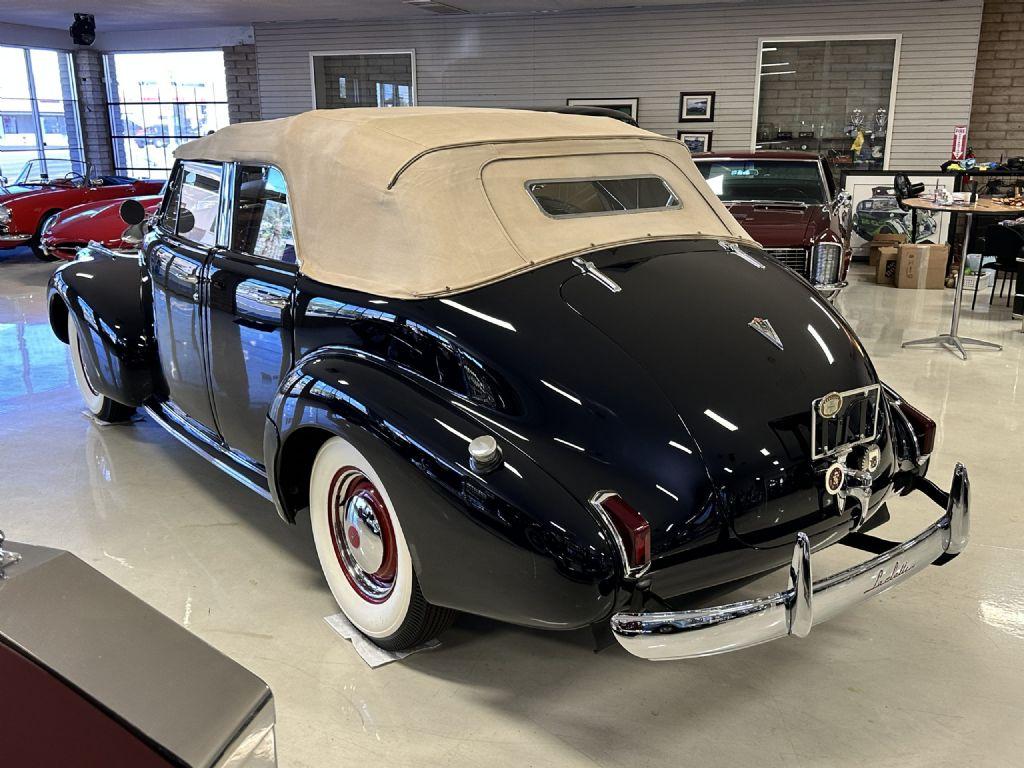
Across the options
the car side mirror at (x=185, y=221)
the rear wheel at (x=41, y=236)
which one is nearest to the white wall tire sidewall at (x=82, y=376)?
the car side mirror at (x=185, y=221)

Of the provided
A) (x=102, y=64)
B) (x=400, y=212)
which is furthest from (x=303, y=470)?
(x=102, y=64)

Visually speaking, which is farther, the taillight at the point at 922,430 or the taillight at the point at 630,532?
the taillight at the point at 922,430

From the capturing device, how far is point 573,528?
2.03m

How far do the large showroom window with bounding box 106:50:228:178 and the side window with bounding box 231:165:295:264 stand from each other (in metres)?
14.4

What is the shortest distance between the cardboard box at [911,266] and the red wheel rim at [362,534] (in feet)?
28.9

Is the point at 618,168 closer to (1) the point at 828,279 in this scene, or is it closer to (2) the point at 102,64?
(1) the point at 828,279

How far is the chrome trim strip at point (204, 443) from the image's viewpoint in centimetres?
314

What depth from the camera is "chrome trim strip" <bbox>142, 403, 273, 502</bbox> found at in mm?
3139

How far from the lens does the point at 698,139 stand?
12984mm

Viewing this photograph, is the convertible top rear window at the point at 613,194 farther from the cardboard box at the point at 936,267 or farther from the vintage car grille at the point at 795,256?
the cardboard box at the point at 936,267

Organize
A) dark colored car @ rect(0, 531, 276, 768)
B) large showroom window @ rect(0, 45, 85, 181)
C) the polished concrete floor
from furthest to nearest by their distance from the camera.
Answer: large showroom window @ rect(0, 45, 85, 181) → the polished concrete floor → dark colored car @ rect(0, 531, 276, 768)

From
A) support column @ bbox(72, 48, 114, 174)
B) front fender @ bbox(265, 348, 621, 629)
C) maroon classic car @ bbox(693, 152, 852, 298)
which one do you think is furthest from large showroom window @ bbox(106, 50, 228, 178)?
front fender @ bbox(265, 348, 621, 629)

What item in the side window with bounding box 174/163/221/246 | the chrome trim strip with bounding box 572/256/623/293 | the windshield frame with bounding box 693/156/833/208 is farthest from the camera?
the windshield frame with bounding box 693/156/833/208

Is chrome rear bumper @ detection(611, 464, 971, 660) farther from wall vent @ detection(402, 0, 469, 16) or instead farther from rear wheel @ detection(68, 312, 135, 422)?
wall vent @ detection(402, 0, 469, 16)
